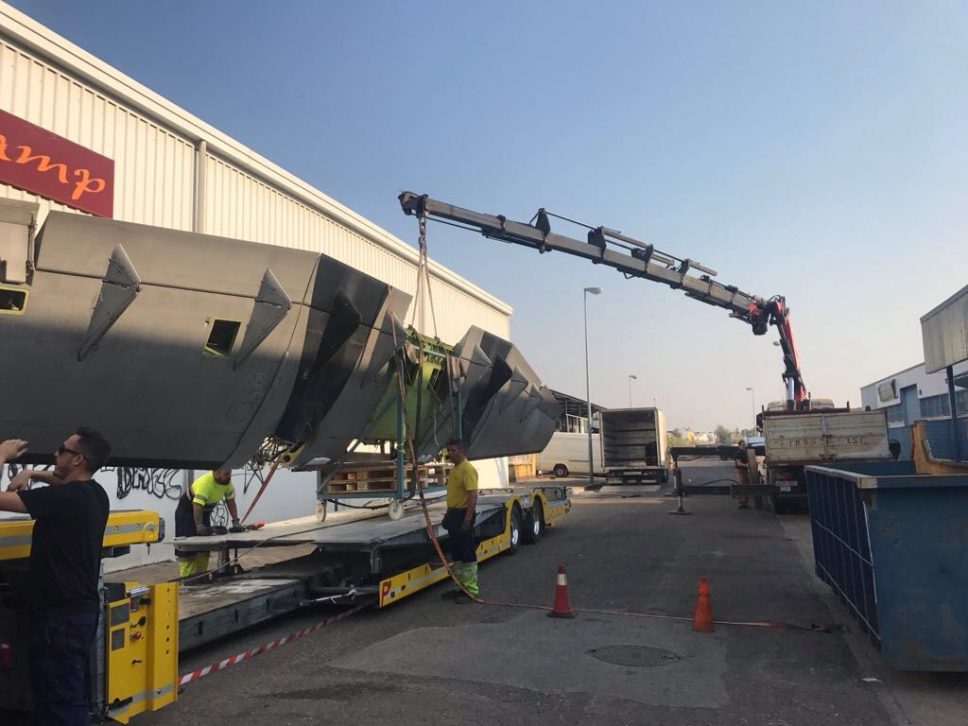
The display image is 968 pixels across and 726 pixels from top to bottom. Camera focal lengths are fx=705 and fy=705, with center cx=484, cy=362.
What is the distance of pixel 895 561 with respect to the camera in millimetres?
5113

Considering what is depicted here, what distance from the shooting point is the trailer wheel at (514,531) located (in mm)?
11688

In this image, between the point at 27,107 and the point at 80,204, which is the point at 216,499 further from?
the point at 27,107

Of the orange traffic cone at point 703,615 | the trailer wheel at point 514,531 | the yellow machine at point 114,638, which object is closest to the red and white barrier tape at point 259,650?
the yellow machine at point 114,638

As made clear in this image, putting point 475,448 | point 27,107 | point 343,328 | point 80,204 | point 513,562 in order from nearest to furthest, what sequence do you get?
point 343,328 < point 27,107 < point 80,204 < point 513,562 < point 475,448

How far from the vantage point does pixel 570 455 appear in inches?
1380

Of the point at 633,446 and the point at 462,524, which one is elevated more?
the point at 633,446

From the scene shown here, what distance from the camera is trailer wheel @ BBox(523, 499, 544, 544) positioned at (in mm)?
12828

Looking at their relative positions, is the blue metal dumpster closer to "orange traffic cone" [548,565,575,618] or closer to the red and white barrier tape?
"orange traffic cone" [548,565,575,618]

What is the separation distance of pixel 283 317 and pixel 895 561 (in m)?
Answer: 5.20

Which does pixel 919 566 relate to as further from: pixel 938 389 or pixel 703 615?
pixel 938 389

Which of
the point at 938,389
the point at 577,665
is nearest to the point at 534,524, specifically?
the point at 577,665

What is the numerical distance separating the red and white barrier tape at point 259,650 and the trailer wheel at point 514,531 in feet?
14.0

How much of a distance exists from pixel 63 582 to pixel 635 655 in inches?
174

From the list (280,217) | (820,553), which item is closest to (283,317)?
(820,553)
